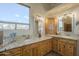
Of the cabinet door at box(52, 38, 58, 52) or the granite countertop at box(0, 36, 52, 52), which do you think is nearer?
the granite countertop at box(0, 36, 52, 52)

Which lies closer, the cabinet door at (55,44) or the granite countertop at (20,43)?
the granite countertop at (20,43)

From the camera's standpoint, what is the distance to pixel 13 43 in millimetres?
1869

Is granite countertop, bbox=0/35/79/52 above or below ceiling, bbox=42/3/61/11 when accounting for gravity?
below

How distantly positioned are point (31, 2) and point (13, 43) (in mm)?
711

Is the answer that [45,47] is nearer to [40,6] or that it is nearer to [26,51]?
[26,51]

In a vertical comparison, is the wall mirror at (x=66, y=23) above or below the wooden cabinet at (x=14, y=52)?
above

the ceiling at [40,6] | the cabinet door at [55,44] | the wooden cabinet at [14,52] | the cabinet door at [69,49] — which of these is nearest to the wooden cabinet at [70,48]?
the cabinet door at [69,49]

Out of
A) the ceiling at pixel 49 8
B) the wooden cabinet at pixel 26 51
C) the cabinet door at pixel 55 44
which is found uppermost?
the ceiling at pixel 49 8

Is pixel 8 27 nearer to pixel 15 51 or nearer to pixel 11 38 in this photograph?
pixel 11 38

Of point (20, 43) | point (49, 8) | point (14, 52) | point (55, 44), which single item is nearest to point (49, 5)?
point (49, 8)

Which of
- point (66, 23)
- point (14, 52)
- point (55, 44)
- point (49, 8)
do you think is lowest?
point (14, 52)

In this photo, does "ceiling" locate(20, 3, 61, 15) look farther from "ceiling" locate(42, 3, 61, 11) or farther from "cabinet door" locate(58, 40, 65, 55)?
"cabinet door" locate(58, 40, 65, 55)

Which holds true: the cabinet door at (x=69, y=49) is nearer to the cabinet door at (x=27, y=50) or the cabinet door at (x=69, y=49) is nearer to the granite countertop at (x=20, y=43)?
the granite countertop at (x=20, y=43)

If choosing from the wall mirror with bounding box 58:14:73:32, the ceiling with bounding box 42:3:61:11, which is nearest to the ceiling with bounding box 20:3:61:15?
the ceiling with bounding box 42:3:61:11
